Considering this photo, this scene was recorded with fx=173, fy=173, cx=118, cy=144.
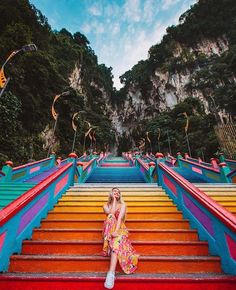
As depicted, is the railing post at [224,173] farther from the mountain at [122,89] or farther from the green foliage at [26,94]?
the green foliage at [26,94]

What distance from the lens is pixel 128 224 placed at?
2.85m

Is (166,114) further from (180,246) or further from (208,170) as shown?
(180,246)

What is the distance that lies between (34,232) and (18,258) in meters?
0.52

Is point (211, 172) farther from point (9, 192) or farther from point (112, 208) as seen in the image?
point (9, 192)

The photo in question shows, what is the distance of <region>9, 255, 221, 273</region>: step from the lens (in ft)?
6.59

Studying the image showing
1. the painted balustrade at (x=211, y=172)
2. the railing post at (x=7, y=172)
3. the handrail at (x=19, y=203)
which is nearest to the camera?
the handrail at (x=19, y=203)

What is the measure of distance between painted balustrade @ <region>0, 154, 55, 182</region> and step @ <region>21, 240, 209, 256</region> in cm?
352

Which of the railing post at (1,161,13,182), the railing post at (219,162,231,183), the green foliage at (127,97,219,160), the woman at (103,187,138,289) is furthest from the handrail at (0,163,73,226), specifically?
the green foliage at (127,97,219,160)

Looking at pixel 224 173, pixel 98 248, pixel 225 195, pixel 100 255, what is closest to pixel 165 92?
pixel 224 173

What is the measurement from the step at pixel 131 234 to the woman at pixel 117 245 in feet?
1.26

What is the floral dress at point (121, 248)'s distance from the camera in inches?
76.6

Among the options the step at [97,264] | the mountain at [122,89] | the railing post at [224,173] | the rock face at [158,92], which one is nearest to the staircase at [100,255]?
the step at [97,264]

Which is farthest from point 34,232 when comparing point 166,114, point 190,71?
point 190,71

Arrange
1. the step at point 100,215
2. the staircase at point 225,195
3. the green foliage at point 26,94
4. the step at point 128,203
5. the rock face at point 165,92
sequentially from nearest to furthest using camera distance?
the step at point 100,215 < the staircase at point 225,195 < the step at point 128,203 < the green foliage at point 26,94 < the rock face at point 165,92
